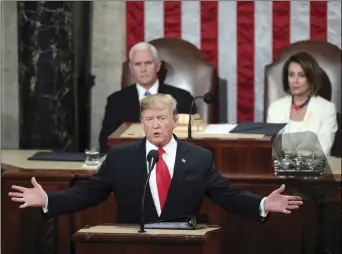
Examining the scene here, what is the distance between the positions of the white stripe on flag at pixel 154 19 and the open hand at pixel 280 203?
3.12 m

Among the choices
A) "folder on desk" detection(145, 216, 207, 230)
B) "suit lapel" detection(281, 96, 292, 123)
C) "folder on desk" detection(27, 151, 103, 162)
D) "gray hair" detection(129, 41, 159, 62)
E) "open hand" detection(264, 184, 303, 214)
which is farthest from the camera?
"gray hair" detection(129, 41, 159, 62)

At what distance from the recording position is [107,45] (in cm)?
749

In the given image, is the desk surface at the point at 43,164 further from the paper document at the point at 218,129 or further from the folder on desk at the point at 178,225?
the folder on desk at the point at 178,225

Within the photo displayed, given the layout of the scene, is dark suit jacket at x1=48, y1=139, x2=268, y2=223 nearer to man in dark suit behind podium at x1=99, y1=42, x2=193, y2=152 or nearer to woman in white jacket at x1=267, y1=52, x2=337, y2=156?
woman in white jacket at x1=267, y1=52, x2=337, y2=156

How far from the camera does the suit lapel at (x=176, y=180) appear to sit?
182 inches

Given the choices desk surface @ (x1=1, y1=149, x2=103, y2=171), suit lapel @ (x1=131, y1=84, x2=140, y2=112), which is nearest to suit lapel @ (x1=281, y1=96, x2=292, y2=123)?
suit lapel @ (x1=131, y1=84, x2=140, y2=112)

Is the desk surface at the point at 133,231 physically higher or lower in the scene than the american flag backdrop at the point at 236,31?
lower

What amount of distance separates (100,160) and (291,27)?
2341mm

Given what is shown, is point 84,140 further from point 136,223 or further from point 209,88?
point 136,223

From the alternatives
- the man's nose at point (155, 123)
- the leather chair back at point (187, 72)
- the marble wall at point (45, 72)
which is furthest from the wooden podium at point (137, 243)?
the marble wall at point (45, 72)

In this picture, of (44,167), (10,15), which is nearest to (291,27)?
(10,15)

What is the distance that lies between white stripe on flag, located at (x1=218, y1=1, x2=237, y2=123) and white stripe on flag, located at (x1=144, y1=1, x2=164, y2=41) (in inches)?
17.2

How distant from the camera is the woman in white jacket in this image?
624cm

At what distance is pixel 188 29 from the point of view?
7.43 m
